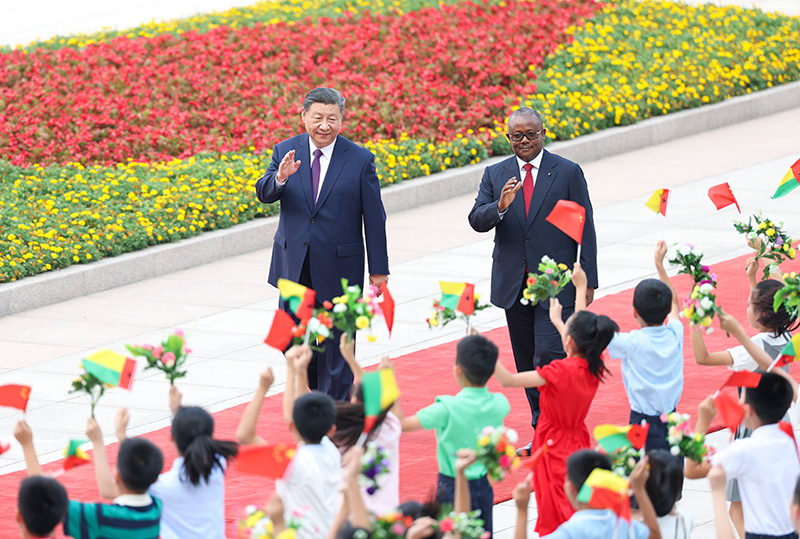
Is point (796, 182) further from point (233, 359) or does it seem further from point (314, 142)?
point (233, 359)

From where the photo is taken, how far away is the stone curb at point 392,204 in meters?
11.7

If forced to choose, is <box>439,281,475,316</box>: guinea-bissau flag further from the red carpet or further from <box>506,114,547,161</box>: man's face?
<box>506,114,547,161</box>: man's face

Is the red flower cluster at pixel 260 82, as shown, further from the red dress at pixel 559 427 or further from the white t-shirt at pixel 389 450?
the white t-shirt at pixel 389 450

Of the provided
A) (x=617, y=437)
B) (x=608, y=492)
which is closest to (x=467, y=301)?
(x=617, y=437)

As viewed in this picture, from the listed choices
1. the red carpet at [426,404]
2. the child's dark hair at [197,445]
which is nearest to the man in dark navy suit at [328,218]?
the red carpet at [426,404]

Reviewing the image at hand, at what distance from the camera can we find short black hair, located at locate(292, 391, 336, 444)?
516cm

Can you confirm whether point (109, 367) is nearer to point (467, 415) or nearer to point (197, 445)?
point (197, 445)

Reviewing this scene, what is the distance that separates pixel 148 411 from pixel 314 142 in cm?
209

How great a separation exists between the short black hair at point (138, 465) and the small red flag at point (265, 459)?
32cm


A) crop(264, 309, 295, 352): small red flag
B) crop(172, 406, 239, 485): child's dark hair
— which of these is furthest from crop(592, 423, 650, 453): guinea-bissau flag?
crop(264, 309, 295, 352): small red flag

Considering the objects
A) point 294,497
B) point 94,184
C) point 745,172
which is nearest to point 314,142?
point 294,497

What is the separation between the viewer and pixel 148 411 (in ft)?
29.0

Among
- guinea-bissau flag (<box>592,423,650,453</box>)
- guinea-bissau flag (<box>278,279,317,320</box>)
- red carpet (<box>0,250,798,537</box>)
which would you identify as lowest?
red carpet (<box>0,250,798,537</box>)

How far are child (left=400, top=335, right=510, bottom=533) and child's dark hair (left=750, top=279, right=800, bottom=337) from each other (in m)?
1.60
